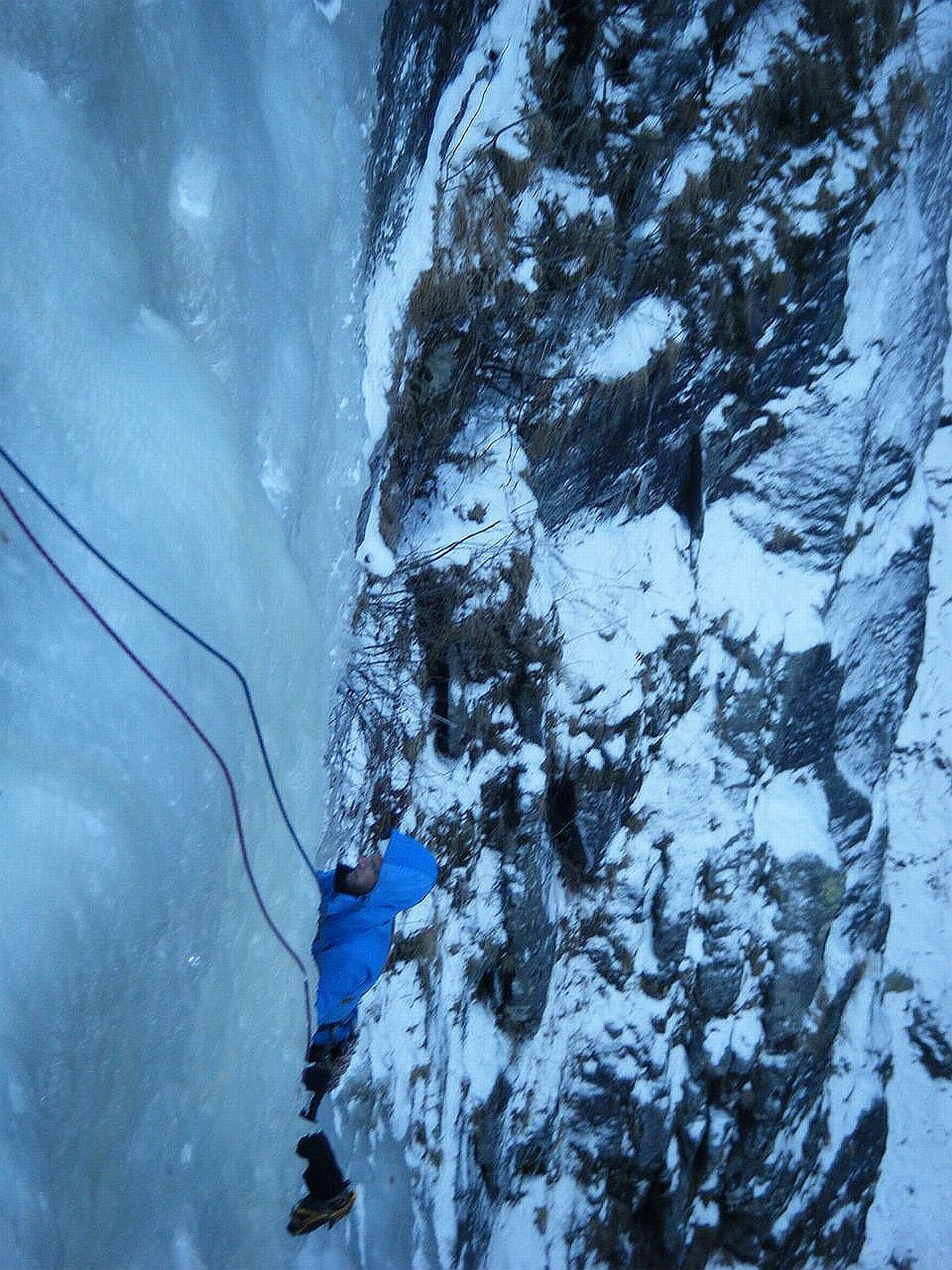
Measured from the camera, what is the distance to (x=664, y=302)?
3.21 m

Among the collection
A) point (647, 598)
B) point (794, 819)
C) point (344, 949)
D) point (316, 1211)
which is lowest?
point (316, 1211)

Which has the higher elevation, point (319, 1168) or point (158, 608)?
point (158, 608)

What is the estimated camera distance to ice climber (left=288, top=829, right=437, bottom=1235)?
6.55ft

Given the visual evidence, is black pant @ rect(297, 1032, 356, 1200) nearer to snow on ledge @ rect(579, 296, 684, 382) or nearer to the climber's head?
the climber's head

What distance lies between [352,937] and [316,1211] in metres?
0.67

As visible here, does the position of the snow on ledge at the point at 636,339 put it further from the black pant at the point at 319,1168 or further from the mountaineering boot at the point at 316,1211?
the mountaineering boot at the point at 316,1211

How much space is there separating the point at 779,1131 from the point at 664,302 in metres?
3.60

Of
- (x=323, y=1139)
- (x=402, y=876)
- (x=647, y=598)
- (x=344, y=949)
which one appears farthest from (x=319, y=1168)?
(x=647, y=598)

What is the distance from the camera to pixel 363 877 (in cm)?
191

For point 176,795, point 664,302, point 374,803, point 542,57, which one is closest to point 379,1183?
point 374,803

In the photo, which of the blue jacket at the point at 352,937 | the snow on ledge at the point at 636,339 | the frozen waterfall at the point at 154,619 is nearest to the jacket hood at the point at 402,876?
the blue jacket at the point at 352,937

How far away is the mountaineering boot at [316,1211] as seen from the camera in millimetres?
2020

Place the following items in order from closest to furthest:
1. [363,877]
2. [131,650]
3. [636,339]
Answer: [131,650]
[363,877]
[636,339]

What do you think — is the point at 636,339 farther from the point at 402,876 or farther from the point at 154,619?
the point at 154,619
